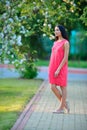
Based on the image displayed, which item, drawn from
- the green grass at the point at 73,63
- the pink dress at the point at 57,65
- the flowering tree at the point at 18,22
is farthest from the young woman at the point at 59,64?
the green grass at the point at 73,63

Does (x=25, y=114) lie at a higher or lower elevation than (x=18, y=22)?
lower

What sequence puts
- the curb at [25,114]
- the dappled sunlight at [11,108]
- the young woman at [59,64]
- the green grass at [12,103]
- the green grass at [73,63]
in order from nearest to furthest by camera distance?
the curb at [25,114] < the green grass at [12,103] < the young woman at [59,64] < the dappled sunlight at [11,108] < the green grass at [73,63]

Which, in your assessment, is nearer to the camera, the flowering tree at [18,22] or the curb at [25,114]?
the curb at [25,114]

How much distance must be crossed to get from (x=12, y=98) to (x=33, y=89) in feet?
11.7

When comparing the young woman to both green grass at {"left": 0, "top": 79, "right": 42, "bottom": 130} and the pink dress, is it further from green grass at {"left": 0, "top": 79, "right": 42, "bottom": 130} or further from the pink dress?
green grass at {"left": 0, "top": 79, "right": 42, "bottom": 130}

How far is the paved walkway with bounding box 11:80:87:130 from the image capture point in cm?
1044

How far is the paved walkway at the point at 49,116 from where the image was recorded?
10.4 meters

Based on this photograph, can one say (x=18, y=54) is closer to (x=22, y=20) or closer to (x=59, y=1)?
(x=22, y=20)

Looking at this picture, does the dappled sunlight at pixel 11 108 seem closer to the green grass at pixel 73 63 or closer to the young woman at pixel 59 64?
the young woman at pixel 59 64

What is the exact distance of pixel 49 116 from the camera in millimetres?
11828

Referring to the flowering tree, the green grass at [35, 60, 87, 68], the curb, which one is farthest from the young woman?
the green grass at [35, 60, 87, 68]

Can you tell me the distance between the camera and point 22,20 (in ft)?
46.0

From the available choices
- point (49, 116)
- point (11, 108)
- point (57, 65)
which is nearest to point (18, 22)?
point (57, 65)

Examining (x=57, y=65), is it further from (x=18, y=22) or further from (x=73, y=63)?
(x=73, y=63)
